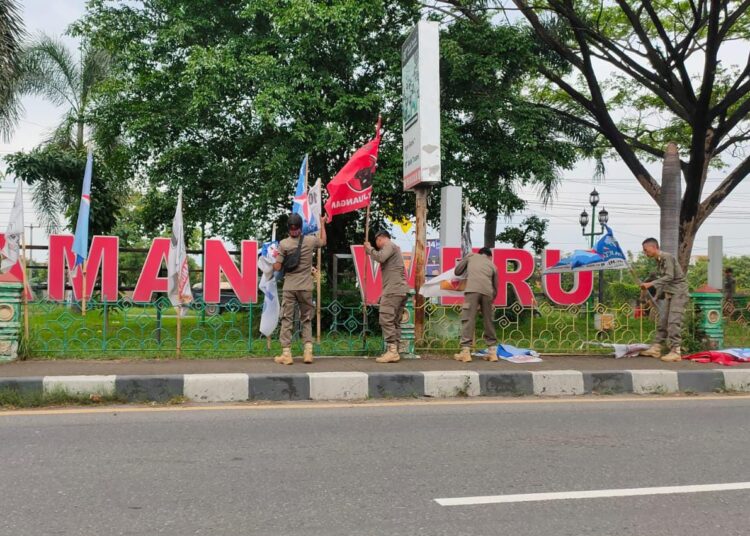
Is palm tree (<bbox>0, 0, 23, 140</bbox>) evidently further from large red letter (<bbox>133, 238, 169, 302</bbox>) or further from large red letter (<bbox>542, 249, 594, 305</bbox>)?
large red letter (<bbox>542, 249, 594, 305</bbox>)

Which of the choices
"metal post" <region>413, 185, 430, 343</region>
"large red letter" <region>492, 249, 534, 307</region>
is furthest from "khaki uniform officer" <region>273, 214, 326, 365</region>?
"large red letter" <region>492, 249, 534, 307</region>

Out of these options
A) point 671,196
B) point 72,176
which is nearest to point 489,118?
point 671,196

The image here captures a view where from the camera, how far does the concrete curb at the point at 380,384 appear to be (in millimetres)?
6496

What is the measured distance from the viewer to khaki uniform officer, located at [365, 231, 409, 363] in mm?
8453

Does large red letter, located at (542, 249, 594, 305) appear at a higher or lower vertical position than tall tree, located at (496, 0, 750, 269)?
lower

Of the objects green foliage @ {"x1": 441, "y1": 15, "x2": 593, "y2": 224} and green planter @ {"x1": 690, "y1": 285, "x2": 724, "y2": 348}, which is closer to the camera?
green planter @ {"x1": 690, "y1": 285, "x2": 724, "y2": 348}

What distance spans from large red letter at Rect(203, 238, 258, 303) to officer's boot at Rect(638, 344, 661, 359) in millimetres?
5805

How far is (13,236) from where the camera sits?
823cm

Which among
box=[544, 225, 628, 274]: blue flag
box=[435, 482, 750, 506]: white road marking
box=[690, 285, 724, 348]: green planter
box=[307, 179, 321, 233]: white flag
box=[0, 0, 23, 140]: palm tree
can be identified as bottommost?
box=[435, 482, 750, 506]: white road marking

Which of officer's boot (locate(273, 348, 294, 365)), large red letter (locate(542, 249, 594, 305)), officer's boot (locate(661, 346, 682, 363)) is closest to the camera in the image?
officer's boot (locate(273, 348, 294, 365))

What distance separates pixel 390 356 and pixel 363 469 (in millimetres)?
4114

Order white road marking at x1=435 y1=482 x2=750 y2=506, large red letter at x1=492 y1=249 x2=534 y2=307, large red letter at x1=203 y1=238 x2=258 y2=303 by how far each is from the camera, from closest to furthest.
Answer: white road marking at x1=435 y1=482 x2=750 y2=506 < large red letter at x1=203 y1=238 x2=258 y2=303 < large red letter at x1=492 y1=249 x2=534 y2=307

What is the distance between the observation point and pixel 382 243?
855 cm

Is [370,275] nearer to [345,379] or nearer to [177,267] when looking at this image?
[177,267]
